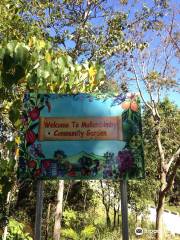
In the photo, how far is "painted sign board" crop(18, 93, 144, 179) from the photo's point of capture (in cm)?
307

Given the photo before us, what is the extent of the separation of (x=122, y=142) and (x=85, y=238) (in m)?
8.90

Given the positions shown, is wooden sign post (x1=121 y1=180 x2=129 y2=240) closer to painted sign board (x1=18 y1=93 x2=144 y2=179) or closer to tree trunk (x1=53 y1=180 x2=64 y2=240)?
painted sign board (x1=18 y1=93 x2=144 y2=179)

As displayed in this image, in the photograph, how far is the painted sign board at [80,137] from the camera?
3.07 meters

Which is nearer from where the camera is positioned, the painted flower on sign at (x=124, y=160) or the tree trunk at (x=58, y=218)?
the painted flower on sign at (x=124, y=160)

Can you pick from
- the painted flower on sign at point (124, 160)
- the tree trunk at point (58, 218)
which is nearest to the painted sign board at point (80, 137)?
the painted flower on sign at point (124, 160)

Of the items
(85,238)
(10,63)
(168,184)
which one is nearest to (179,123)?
(168,184)

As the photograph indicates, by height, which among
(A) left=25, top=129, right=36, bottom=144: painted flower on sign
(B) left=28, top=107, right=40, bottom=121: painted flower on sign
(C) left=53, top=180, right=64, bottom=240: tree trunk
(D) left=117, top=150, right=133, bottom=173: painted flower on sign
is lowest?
(C) left=53, top=180, right=64, bottom=240: tree trunk

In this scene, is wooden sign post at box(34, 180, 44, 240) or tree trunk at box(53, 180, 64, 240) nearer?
wooden sign post at box(34, 180, 44, 240)

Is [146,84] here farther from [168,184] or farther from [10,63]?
[10,63]

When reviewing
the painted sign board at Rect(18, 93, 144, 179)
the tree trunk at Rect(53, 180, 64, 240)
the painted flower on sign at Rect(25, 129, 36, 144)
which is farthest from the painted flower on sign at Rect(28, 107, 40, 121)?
the tree trunk at Rect(53, 180, 64, 240)

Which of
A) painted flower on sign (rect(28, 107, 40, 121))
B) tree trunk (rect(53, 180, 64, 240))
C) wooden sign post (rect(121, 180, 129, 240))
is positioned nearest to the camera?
wooden sign post (rect(121, 180, 129, 240))

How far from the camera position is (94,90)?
3678mm

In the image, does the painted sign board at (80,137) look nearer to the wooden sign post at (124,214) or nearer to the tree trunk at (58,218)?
the wooden sign post at (124,214)

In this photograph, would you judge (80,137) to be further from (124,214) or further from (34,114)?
(124,214)
